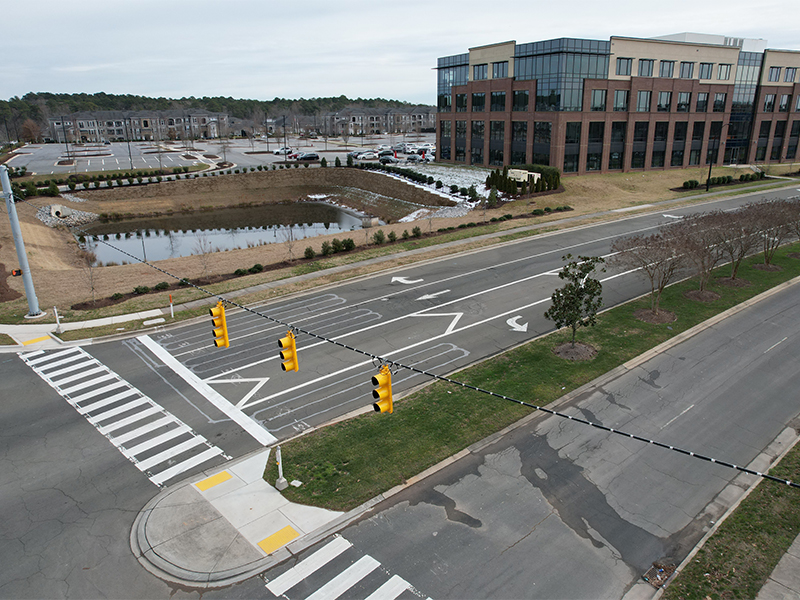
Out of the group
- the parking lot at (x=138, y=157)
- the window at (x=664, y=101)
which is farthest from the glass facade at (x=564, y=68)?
the parking lot at (x=138, y=157)

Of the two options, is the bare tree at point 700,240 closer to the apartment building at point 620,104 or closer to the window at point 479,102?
the apartment building at point 620,104

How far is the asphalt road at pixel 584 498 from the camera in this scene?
11.4 metres

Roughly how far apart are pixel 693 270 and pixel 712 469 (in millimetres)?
20566

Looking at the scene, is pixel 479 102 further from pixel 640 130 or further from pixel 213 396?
pixel 213 396

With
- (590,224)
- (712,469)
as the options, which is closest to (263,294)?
(712,469)

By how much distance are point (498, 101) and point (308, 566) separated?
69195mm

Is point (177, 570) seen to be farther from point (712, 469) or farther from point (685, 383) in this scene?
point (685, 383)

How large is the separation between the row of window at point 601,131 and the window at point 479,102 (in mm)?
1762

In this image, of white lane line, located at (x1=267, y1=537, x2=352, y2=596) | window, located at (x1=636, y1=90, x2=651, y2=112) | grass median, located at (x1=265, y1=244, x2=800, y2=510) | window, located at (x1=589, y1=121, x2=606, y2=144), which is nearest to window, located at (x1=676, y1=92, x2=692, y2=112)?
window, located at (x1=636, y1=90, x2=651, y2=112)

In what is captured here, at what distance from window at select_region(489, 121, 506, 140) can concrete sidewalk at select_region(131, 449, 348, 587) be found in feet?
214

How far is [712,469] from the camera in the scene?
14625 millimetres

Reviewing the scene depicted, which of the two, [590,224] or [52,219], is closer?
[590,224]

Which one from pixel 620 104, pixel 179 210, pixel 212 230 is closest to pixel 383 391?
pixel 212 230

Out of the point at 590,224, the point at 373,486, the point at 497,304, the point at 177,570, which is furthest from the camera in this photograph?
the point at 590,224
